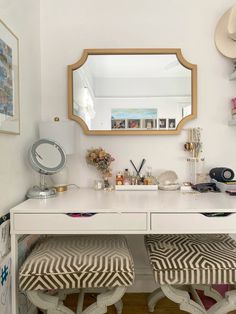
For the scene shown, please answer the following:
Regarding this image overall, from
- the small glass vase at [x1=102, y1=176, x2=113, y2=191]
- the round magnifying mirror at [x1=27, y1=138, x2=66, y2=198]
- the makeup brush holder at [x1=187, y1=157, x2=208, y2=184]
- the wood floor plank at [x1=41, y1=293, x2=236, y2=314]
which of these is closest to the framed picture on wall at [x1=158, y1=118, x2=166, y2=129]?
the makeup brush holder at [x1=187, y1=157, x2=208, y2=184]

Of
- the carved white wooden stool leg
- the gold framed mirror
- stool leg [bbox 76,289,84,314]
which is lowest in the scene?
stool leg [bbox 76,289,84,314]

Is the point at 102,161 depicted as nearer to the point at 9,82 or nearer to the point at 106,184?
the point at 106,184

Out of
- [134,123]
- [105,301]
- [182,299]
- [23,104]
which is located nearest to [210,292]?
[182,299]

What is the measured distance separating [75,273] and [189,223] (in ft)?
1.80

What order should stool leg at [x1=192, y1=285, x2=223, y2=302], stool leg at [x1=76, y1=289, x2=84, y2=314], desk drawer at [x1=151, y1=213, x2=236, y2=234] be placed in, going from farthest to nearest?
1. stool leg at [x1=192, y1=285, x2=223, y2=302]
2. stool leg at [x1=76, y1=289, x2=84, y2=314]
3. desk drawer at [x1=151, y1=213, x2=236, y2=234]

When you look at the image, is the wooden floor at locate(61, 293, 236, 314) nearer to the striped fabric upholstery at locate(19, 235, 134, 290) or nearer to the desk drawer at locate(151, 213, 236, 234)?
the striped fabric upholstery at locate(19, 235, 134, 290)

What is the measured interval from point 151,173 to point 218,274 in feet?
2.58

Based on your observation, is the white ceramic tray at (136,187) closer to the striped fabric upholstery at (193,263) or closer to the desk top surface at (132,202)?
Answer: the desk top surface at (132,202)

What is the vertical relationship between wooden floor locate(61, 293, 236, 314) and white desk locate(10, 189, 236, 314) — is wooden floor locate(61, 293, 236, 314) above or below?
below

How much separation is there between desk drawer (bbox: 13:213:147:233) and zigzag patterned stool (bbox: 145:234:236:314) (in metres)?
0.18

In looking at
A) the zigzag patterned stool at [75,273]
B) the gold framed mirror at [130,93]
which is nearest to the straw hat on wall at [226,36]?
the gold framed mirror at [130,93]

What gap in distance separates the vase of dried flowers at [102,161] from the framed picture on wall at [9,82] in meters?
0.51

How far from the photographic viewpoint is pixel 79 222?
3.90 feet

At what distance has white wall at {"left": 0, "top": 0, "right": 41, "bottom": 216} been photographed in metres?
1.21
